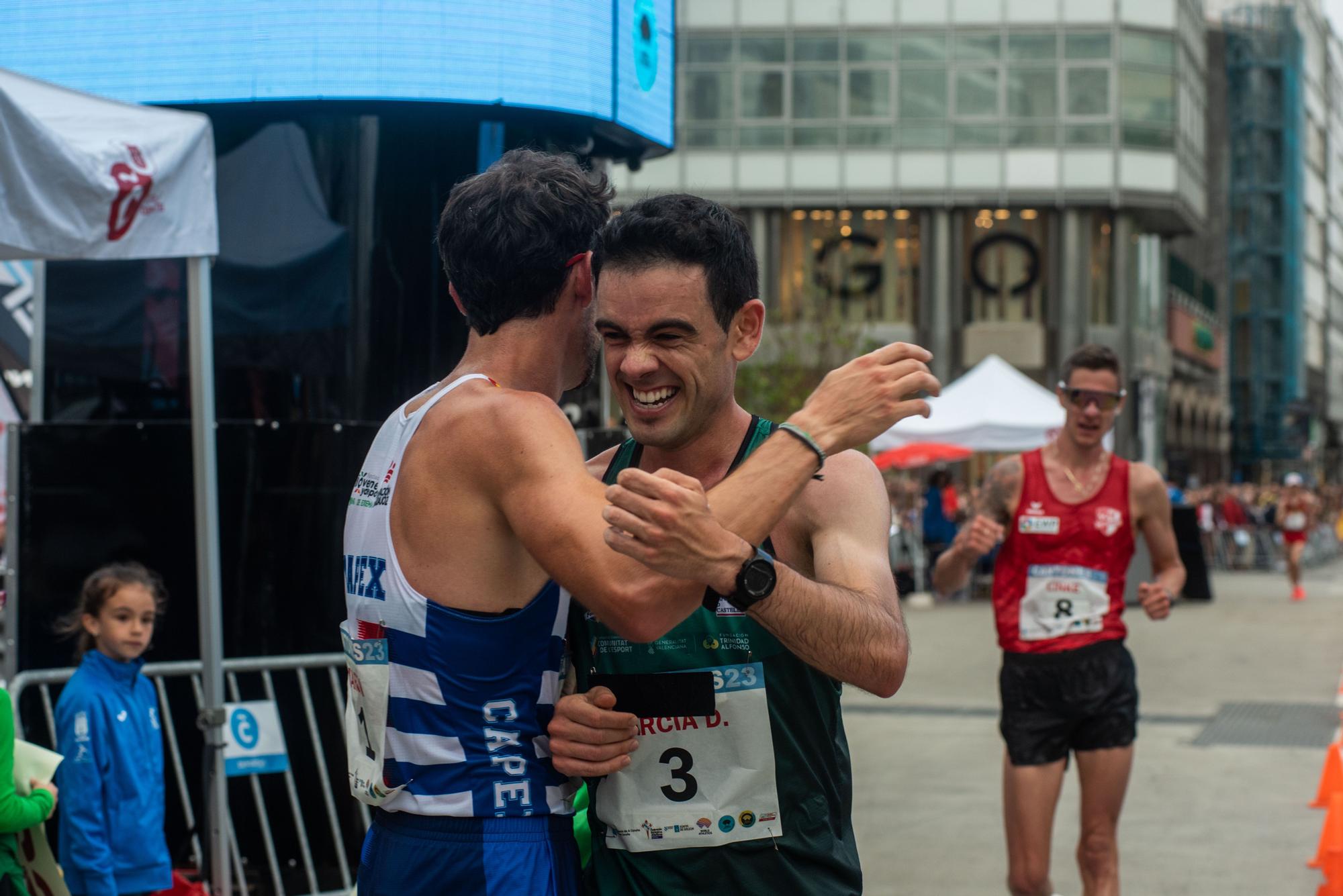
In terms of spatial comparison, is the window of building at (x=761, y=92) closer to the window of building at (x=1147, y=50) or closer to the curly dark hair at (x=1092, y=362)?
the window of building at (x=1147, y=50)

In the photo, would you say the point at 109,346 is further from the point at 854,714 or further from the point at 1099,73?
the point at 1099,73

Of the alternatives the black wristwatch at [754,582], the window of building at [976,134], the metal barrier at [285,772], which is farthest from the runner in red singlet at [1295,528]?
the black wristwatch at [754,582]

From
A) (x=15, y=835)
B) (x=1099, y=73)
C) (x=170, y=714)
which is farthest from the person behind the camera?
(x=1099, y=73)

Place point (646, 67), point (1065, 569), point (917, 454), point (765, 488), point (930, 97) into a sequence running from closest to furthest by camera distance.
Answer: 1. point (765, 488)
2. point (1065, 569)
3. point (646, 67)
4. point (917, 454)
5. point (930, 97)

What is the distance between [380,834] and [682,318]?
40.2 inches

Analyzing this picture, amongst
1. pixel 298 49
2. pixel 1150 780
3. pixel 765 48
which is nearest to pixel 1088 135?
pixel 765 48

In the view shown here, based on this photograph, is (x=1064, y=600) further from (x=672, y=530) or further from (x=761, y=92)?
(x=761, y=92)

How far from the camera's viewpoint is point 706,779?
9.21ft

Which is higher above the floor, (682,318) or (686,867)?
(682,318)

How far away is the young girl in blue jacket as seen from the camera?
5.11 m

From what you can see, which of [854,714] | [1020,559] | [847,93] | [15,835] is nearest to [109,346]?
[15,835]

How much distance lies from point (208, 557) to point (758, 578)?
3.21 metres

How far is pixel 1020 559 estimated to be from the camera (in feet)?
20.5

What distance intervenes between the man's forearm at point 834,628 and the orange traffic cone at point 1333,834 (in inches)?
201
